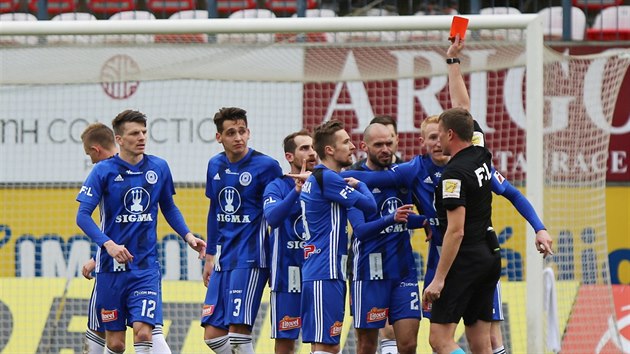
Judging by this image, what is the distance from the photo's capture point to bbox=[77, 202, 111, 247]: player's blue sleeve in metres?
8.21

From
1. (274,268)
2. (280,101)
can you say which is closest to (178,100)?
(280,101)

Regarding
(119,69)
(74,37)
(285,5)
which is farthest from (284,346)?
(285,5)

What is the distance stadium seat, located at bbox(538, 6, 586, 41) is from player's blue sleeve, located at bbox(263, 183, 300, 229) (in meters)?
5.72

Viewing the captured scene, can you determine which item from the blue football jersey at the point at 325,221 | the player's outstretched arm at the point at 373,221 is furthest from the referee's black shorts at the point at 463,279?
the blue football jersey at the point at 325,221

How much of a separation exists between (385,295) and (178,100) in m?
4.62

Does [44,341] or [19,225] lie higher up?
[19,225]

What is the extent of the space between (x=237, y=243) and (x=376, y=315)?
1.22 meters

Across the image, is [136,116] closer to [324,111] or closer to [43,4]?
[324,111]

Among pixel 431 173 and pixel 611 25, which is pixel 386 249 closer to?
pixel 431 173

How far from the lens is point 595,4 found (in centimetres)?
1398

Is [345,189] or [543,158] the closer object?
[345,189]

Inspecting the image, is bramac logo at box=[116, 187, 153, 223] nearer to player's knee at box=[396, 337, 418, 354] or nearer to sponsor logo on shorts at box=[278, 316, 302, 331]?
sponsor logo on shorts at box=[278, 316, 302, 331]

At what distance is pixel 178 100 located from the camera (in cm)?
1232

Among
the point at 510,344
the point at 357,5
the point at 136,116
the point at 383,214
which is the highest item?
the point at 357,5
